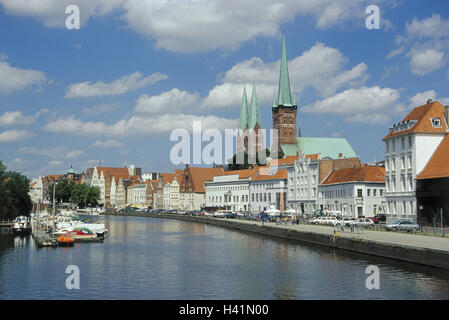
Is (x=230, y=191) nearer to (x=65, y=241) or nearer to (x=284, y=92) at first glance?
(x=284, y=92)

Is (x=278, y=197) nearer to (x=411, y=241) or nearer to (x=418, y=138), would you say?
(x=418, y=138)

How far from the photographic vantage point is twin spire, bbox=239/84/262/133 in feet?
603

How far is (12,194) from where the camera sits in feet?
305

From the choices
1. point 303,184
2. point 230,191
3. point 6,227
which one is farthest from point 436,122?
point 230,191

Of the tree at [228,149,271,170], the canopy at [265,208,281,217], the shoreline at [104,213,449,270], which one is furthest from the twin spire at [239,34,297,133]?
the shoreline at [104,213,449,270]

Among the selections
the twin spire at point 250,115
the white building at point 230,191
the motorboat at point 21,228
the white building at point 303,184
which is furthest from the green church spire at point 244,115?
the motorboat at point 21,228

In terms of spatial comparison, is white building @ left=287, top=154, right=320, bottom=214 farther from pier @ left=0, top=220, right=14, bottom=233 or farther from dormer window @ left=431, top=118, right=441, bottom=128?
pier @ left=0, top=220, right=14, bottom=233

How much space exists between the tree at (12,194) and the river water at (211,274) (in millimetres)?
37257

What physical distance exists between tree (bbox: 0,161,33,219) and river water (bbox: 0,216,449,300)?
37.3 meters

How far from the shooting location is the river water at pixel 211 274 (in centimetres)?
2973

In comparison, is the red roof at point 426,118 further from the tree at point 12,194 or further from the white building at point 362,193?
the tree at point 12,194
